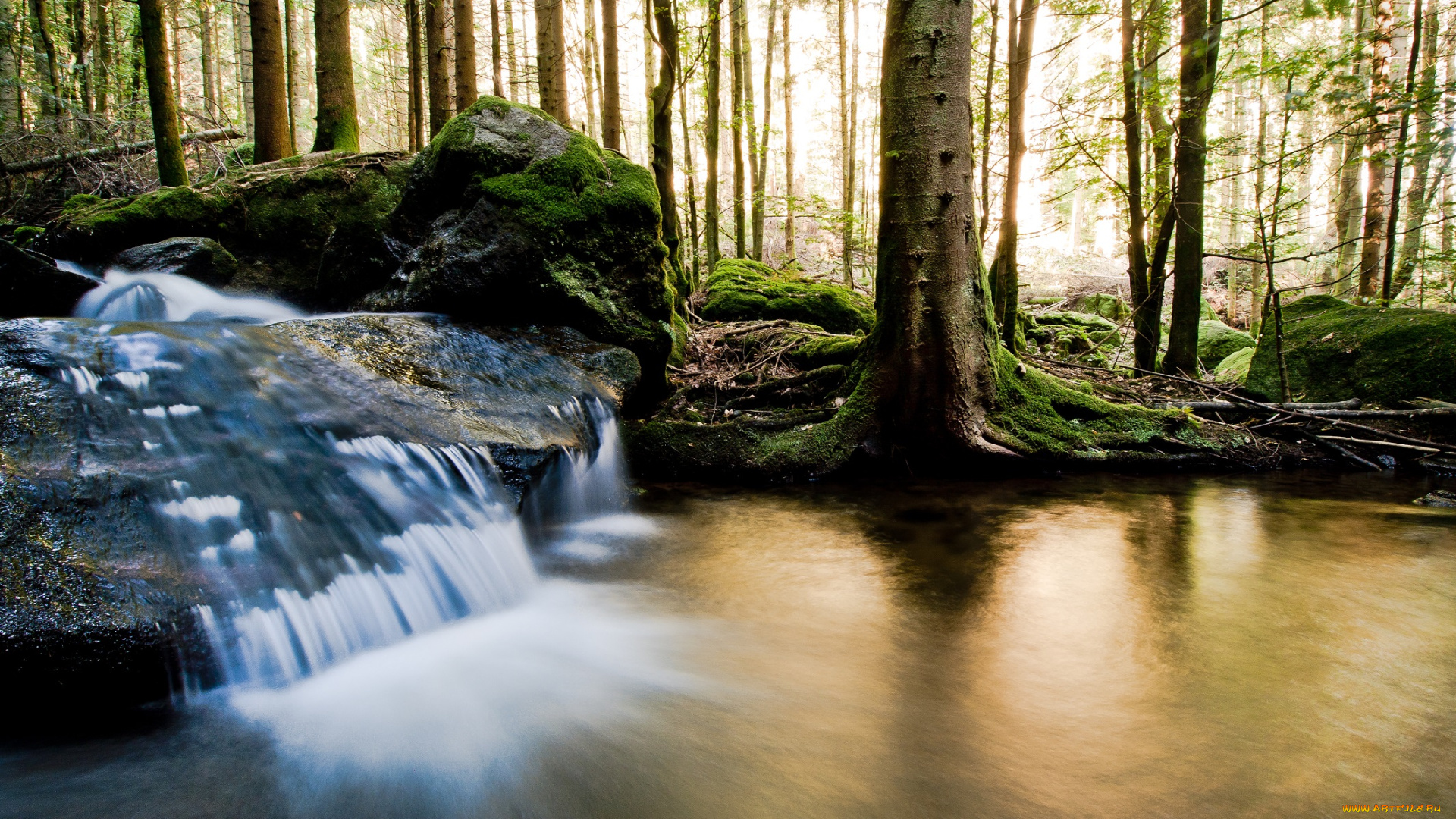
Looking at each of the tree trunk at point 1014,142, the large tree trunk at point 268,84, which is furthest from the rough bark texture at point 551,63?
the tree trunk at point 1014,142

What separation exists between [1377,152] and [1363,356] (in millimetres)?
3360

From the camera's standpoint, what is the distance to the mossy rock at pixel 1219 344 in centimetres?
1290

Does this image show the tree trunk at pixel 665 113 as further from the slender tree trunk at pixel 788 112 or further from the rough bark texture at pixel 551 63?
the slender tree trunk at pixel 788 112

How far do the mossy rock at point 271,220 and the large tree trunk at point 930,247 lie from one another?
488 cm

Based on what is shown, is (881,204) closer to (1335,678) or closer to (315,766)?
(1335,678)

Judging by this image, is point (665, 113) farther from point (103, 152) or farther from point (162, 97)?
point (103, 152)

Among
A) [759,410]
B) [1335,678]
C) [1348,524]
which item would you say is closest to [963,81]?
[759,410]

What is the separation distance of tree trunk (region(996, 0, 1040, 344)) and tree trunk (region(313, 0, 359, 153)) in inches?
336

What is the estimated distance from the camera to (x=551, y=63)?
10.6 metres

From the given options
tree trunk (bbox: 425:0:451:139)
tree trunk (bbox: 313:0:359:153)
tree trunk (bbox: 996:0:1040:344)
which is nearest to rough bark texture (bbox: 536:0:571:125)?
tree trunk (bbox: 425:0:451:139)

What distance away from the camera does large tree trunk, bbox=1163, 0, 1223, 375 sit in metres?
7.51

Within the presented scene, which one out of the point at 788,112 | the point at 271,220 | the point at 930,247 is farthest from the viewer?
the point at 788,112

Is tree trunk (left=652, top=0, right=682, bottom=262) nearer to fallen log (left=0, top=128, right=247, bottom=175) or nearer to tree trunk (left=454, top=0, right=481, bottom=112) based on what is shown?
tree trunk (left=454, top=0, right=481, bottom=112)

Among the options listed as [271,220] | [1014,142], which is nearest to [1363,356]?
[1014,142]
